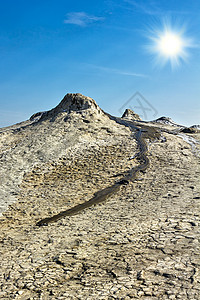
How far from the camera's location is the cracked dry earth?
5320 mm

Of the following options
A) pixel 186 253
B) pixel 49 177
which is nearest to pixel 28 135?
pixel 49 177

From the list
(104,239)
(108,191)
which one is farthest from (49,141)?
(104,239)

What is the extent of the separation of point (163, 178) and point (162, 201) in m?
3.28

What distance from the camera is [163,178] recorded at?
13180 mm

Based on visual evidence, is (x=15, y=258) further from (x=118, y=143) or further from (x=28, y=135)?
(x=28, y=135)

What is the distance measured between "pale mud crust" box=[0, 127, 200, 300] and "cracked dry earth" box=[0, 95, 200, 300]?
0.02m

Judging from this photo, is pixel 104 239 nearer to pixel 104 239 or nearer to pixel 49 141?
pixel 104 239

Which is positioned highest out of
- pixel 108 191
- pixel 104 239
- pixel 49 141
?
pixel 49 141

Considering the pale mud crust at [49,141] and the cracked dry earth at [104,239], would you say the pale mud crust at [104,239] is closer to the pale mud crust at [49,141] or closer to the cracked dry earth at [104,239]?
the cracked dry earth at [104,239]

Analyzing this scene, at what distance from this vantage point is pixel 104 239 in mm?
7391

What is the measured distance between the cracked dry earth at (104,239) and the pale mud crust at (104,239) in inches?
0.8

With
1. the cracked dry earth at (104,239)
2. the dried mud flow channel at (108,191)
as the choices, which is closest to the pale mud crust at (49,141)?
the cracked dry earth at (104,239)

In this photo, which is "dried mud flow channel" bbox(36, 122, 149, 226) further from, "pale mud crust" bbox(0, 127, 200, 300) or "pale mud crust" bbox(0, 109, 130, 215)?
"pale mud crust" bbox(0, 109, 130, 215)

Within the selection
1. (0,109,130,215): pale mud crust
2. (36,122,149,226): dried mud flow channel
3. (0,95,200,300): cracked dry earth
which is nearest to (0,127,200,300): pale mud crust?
(0,95,200,300): cracked dry earth
